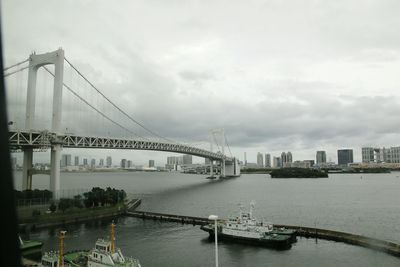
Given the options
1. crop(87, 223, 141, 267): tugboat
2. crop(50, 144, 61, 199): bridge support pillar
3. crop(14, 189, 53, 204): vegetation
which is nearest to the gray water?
crop(87, 223, 141, 267): tugboat

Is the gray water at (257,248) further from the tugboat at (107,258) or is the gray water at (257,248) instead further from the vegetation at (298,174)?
the vegetation at (298,174)

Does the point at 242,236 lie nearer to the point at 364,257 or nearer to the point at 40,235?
the point at 364,257

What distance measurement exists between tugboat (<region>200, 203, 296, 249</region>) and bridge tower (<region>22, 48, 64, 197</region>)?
47.3ft

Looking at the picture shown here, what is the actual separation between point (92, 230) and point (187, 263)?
9.63 meters

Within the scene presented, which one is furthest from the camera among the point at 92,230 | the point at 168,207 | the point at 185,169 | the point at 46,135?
the point at 185,169

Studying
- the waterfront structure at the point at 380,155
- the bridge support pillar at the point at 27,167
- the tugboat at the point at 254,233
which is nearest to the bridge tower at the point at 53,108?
the bridge support pillar at the point at 27,167

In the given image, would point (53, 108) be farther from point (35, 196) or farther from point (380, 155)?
point (380, 155)

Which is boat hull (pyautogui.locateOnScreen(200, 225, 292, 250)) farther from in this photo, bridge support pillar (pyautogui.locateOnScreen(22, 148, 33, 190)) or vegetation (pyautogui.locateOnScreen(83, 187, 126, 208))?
bridge support pillar (pyautogui.locateOnScreen(22, 148, 33, 190))

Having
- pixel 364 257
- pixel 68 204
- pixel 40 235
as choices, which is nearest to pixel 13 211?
pixel 364 257

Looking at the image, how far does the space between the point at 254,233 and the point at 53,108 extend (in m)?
18.3

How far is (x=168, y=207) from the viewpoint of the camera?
35.2 meters

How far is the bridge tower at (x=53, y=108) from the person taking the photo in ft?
96.1

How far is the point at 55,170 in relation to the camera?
2947 cm

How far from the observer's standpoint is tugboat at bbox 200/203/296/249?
19.8 meters
